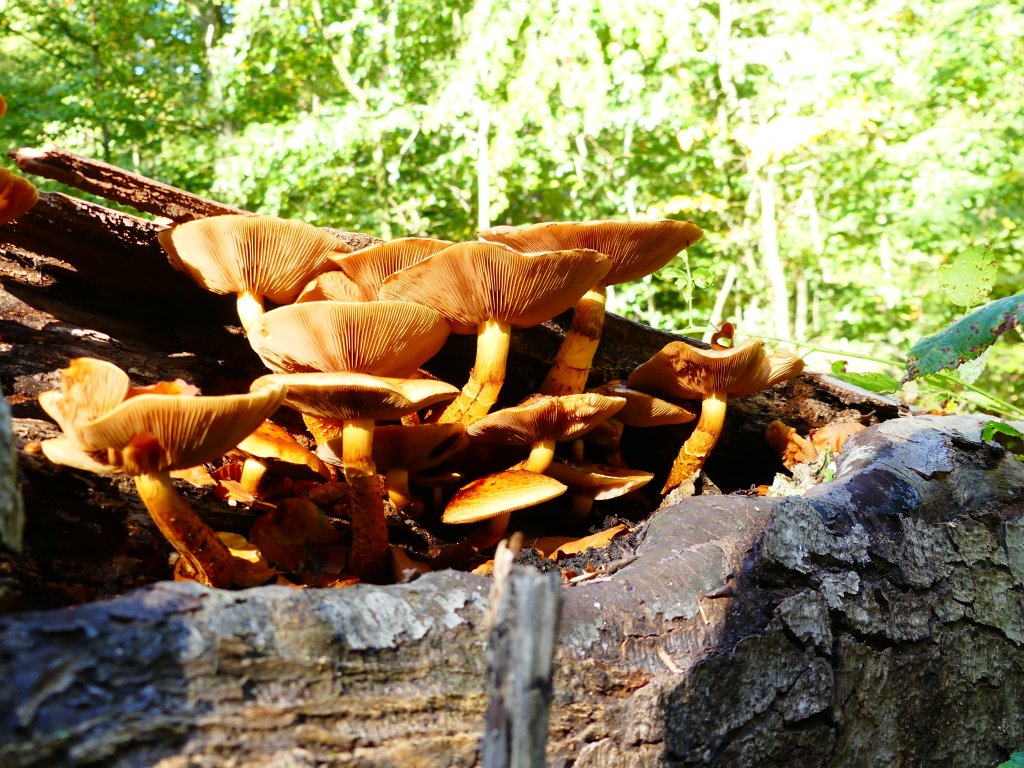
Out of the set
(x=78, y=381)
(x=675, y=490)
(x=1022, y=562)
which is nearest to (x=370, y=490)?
(x=78, y=381)

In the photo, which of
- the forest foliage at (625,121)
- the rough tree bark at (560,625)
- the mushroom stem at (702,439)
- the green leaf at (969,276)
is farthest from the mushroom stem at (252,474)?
the forest foliage at (625,121)

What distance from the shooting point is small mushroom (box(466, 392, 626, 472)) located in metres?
1.85

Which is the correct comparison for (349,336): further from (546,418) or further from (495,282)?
(546,418)

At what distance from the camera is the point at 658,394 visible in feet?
7.79

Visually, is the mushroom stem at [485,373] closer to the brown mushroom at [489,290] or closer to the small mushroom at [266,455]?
the brown mushroom at [489,290]

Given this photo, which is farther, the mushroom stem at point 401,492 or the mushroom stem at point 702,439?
the mushroom stem at point 702,439

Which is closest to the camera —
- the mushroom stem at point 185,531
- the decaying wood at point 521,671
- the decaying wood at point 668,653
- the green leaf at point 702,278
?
the decaying wood at point 521,671

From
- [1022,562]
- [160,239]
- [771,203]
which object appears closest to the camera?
[160,239]

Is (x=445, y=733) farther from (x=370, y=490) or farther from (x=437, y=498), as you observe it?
(x=437, y=498)

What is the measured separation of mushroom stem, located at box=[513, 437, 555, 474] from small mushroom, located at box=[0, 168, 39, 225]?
133 cm

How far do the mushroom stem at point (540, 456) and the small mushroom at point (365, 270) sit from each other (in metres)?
0.59

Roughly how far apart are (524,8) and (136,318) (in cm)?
956

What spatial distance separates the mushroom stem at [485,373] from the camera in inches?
79.7

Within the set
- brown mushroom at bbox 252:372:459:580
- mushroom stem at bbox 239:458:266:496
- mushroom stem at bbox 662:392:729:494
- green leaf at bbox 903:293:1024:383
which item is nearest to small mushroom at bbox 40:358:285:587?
brown mushroom at bbox 252:372:459:580
